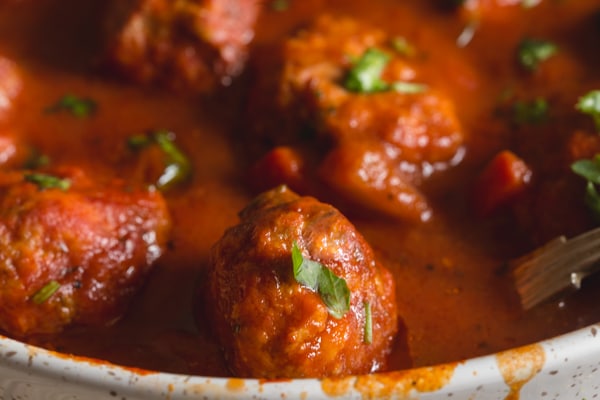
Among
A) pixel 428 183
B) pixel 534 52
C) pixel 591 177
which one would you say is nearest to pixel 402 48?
pixel 534 52

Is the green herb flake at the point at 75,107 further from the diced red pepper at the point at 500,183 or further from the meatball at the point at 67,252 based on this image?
the diced red pepper at the point at 500,183

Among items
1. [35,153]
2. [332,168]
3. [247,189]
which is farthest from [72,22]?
[332,168]

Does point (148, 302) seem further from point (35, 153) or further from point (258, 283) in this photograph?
point (35, 153)

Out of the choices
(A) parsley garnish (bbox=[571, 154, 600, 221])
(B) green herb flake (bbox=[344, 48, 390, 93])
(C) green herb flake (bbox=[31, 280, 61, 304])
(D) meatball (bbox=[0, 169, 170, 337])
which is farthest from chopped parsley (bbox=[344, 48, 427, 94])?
(C) green herb flake (bbox=[31, 280, 61, 304])

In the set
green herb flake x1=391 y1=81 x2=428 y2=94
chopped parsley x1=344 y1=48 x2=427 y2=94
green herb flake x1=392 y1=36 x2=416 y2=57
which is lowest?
green herb flake x1=392 y1=36 x2=416 y2=57

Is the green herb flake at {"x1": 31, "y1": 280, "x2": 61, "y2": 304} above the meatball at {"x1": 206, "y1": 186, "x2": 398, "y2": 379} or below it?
below

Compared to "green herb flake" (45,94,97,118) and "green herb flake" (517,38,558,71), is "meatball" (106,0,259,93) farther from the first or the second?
"green herb flake" (517,38,558,71)

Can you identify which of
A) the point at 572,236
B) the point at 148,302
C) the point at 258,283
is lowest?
the point at 148,302
